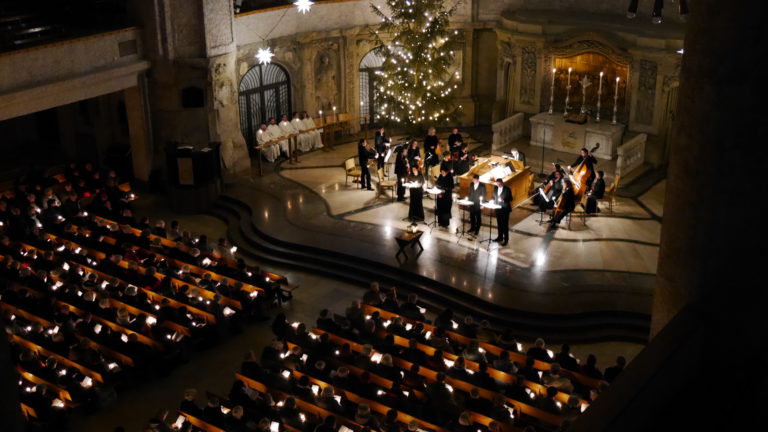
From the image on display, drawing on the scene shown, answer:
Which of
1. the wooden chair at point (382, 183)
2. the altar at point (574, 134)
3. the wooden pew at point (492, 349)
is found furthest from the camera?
the altar at point (574, 134)

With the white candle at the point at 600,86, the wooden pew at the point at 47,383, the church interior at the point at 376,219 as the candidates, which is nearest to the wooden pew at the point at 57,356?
the church interior at the point at 376,219

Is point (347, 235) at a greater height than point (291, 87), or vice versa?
point (291, 87)

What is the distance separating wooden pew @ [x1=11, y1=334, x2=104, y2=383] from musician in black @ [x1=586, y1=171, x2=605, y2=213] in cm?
1160

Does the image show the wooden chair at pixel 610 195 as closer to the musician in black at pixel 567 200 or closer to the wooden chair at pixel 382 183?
the musician in black at pixel 567 200

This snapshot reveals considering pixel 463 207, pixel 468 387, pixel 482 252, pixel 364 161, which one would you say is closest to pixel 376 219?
pixel 463 207

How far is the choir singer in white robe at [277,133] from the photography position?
79.3 feet

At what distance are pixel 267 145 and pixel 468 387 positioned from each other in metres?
13.0

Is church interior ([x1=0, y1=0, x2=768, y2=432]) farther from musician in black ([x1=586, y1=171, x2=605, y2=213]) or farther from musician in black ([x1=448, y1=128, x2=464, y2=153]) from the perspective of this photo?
musician in black ([x1=448, y1=128, x2=464, y2=153])

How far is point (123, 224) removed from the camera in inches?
745

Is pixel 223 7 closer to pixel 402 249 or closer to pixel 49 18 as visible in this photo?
pixel 49 18

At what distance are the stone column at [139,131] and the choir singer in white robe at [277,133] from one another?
3.58m

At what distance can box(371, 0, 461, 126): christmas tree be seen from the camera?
885 inches

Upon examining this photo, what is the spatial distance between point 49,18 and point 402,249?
432 inches

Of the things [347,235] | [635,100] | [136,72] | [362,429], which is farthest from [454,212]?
[362,429]
